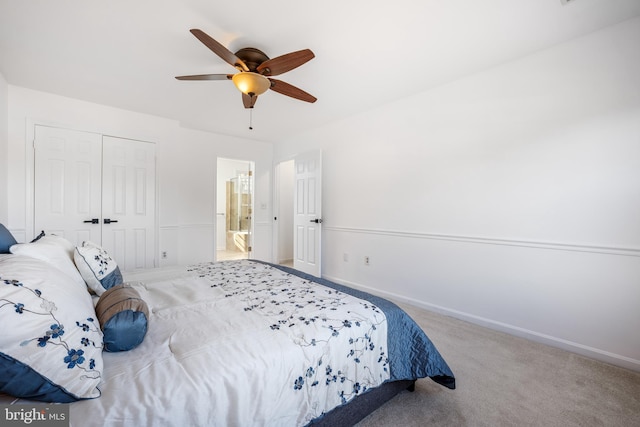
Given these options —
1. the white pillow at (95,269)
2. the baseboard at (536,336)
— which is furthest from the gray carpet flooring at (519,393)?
the white pillow at (95,269)

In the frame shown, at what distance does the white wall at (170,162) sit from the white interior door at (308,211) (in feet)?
3.44

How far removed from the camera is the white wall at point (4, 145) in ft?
9.18

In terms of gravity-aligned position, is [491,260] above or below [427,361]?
above

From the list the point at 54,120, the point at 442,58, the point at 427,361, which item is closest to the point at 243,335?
the point at 427,361

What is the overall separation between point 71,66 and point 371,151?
332 centimetres

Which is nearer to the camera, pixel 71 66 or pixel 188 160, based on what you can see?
pixel 71 66

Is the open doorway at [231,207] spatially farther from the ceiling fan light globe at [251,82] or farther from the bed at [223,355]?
the bed at [223,355]

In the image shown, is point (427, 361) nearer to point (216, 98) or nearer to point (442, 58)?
point (442, 58)

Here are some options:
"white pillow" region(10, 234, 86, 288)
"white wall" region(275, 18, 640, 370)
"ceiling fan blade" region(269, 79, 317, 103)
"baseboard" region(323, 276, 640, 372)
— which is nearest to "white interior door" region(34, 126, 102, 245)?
"white pillow" region(10, 234, 86, 288)

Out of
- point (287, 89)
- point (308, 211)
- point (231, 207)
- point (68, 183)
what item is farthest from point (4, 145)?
point (231, 207)

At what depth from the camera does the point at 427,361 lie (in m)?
1.53

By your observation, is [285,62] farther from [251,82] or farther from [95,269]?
[95,269]

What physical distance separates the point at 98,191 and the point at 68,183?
0.30 metres

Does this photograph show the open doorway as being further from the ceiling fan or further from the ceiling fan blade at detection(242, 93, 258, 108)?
the ceiling fan
